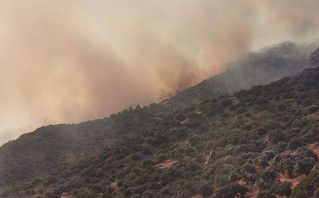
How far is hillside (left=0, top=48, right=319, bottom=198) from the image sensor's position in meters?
24.3

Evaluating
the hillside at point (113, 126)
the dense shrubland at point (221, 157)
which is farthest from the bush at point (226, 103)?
the hillside at point (113, 126)

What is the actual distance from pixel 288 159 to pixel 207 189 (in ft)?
24.6

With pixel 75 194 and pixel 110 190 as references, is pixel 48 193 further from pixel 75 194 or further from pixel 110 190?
pixel 110 190

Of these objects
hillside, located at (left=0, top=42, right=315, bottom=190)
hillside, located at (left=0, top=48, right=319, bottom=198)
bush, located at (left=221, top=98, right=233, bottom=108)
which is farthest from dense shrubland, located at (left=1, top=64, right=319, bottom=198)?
hillside, located at (left=0, top=42, right=315, bottom=190)

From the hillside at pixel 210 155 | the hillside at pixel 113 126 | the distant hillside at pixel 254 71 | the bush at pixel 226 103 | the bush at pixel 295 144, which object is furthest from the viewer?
the distant hillside at pixel 254 71

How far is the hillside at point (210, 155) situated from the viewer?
24.3 metres

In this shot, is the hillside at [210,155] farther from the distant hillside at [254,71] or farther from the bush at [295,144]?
the distant hillside at [254,71]

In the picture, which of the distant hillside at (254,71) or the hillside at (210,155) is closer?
the hillside at (210,155)

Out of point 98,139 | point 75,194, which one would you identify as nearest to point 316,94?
point 75,194

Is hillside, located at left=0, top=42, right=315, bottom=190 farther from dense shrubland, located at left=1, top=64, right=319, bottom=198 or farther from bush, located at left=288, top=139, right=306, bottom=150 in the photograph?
bush, located at left=288, top=139, right=306, bottom=150

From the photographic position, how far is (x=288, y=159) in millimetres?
24734

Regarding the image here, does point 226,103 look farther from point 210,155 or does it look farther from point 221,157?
point 221,157

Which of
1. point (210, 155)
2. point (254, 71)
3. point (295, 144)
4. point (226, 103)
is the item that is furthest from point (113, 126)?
point (254, 71)

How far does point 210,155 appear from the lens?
1523 inches
